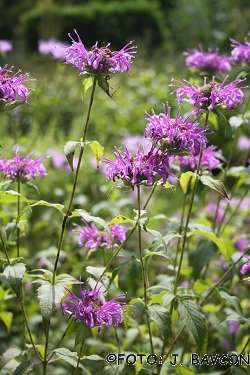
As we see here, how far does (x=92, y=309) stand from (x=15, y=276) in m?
0.16

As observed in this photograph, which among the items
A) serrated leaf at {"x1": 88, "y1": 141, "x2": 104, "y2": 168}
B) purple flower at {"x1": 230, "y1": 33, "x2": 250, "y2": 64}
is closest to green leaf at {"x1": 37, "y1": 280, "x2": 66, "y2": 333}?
serrated leaf at {"x1": 88, "y1": 141, "x2": 104, "y2": 168}

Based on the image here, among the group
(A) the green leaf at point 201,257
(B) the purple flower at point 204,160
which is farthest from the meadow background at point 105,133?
(B) the purple flower at point 204,160

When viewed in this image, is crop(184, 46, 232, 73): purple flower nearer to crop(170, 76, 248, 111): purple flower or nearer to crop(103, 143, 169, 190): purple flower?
crop(170, 76, 248, 111): purple flower

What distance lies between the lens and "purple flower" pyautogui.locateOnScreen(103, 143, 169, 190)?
98cm

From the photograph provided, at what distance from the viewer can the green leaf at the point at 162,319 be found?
1067 millimetres

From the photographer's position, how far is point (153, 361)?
1249 mm

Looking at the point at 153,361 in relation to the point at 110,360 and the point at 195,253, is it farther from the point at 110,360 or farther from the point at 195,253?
the point at 195,253

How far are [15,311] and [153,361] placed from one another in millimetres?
1094

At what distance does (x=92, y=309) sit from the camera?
100cm

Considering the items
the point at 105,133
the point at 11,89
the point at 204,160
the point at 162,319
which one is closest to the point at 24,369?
the point at 162,319

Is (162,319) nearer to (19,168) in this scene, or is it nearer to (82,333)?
(82,333)

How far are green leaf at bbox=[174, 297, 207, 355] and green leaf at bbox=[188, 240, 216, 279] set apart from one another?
0.30 metres

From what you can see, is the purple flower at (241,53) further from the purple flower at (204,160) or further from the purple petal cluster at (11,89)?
the purple petal cluster at (11,89)

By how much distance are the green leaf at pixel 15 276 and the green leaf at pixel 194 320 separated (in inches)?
14.0
